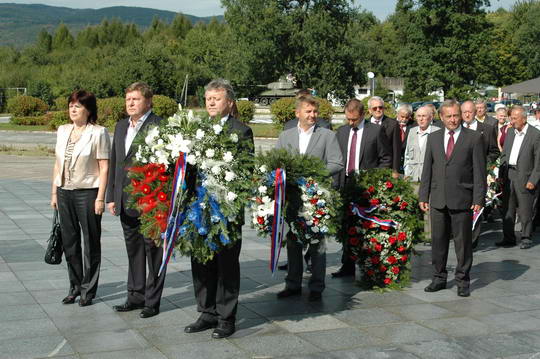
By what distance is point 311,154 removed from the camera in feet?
23.6

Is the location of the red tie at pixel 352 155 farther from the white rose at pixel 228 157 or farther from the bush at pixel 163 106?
the bush at pixel 163 106

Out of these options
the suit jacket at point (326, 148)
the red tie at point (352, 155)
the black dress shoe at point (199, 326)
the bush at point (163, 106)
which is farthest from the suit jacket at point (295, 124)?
the bush at point (163, 106)

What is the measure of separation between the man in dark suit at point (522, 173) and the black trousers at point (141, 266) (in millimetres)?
6291

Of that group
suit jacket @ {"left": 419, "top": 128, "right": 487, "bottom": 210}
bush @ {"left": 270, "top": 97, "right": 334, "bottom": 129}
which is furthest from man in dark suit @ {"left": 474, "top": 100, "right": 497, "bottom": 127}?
bush @ {"left": 270, "top": 97, "right": 334, "bottom": 129}

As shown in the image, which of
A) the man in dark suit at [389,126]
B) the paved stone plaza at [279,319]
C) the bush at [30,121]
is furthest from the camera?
the bush at [30,121]

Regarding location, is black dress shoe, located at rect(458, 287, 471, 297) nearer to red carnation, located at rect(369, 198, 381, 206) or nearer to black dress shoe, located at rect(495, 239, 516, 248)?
red carnation, located at rect(369, 198, 381, 206)

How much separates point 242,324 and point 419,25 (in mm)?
59213

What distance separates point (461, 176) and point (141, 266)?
11.4 feet

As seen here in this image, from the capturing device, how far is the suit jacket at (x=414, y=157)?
1036cm

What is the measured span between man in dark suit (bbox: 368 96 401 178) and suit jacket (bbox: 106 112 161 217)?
3439 millimetres

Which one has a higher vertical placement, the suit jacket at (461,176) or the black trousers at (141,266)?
the suit jacket at (461,176)

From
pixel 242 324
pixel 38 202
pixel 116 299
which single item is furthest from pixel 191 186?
pixel 38 202

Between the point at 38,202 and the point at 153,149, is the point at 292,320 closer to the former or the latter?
the point at 153,149

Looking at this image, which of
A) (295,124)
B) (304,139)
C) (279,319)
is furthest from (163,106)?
(279,319)
